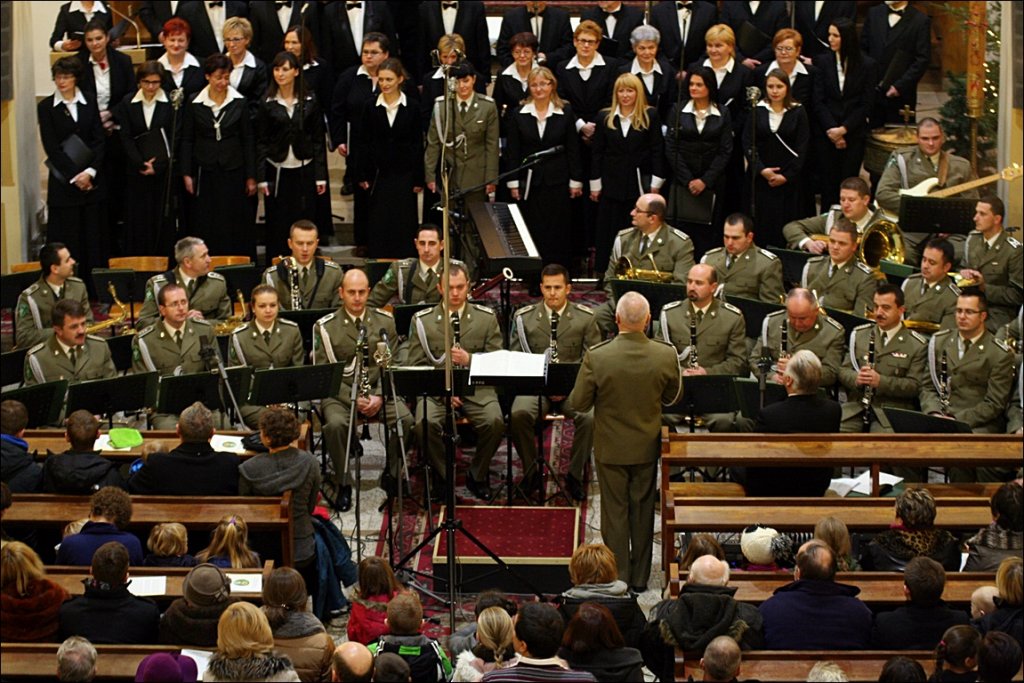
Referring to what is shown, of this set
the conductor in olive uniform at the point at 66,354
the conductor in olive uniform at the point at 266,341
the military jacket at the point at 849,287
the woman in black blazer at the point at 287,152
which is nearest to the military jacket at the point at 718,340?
the military jacket at the point at 849,287

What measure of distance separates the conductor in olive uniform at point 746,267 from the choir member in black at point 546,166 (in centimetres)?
202

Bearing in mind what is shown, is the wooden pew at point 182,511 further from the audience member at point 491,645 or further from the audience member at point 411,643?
the audience member at point 491,645

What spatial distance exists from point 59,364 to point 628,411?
13.3ft

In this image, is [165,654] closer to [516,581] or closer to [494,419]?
[516,581]

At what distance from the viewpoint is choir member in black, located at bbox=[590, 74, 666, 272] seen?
14.6 metres

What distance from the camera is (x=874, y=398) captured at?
11.7 meters

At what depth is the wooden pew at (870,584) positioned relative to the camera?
8305 millimetres

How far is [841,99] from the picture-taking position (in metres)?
15.0

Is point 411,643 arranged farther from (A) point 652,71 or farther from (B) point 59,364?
(A) point 652,71

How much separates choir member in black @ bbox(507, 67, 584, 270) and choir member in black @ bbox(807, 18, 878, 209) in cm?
207

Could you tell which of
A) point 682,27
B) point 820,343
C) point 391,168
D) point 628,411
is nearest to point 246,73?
point 391,168

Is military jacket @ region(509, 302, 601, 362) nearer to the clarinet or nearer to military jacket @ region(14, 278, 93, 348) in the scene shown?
the clarinet

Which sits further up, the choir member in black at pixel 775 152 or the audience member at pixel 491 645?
the choir member in black at pixel 775 152

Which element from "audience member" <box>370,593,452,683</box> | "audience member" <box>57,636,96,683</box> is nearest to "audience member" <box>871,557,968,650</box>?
"audience member" <box>370,593,452,683</box>
